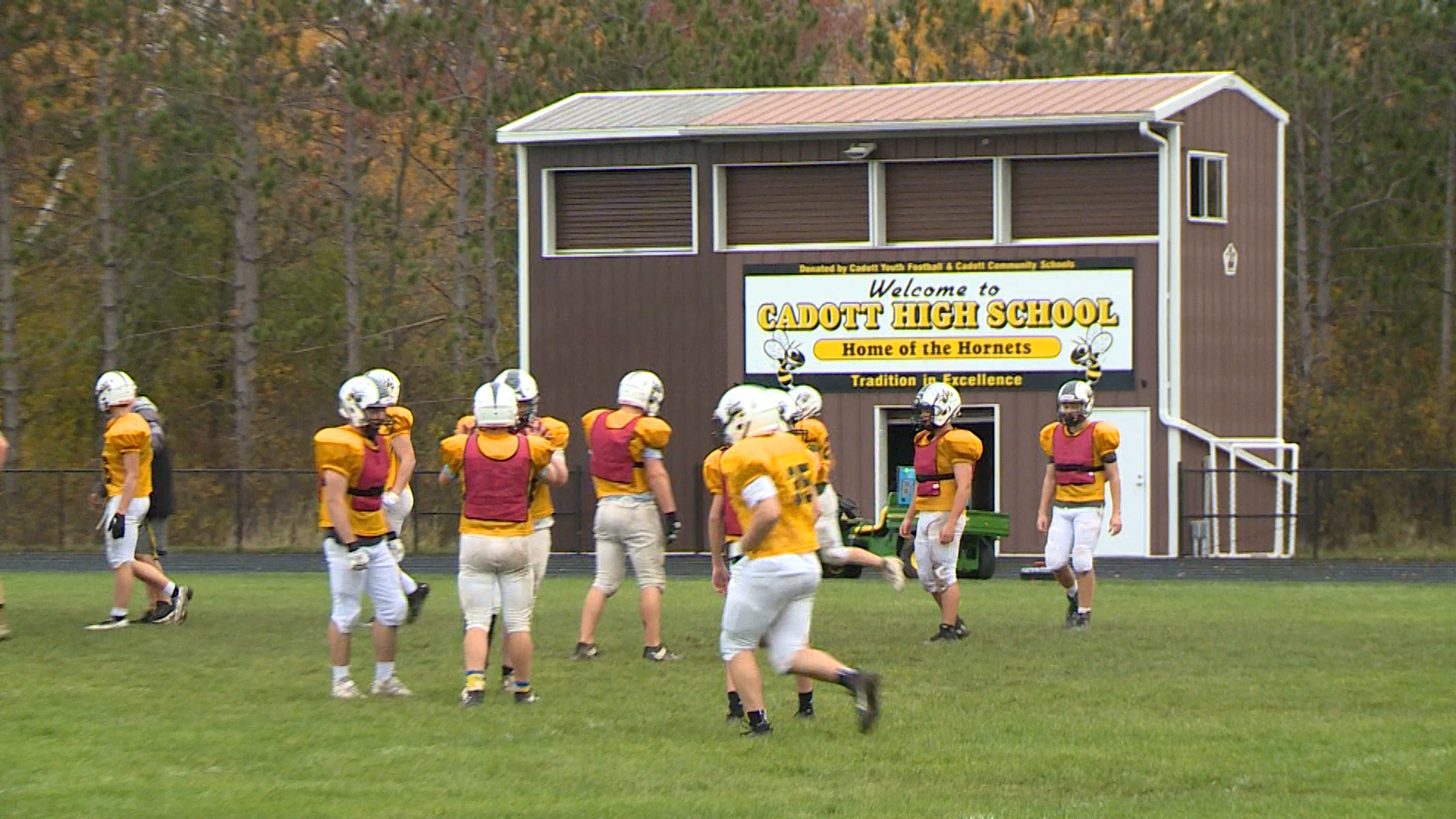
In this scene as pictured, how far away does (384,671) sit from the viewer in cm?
1320

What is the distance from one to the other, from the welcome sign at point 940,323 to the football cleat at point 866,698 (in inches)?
775

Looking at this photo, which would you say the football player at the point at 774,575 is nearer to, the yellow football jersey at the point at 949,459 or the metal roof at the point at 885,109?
the yellow football jersey at the point at 949,459

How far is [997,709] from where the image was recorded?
12445mm

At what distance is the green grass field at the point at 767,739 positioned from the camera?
31.3 feet

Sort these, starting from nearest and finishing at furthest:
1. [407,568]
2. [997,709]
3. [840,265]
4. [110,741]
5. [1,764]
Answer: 1. [1,764]
2. [110,741]
3. [997,709]
4. [407,568]
5. [840,265]

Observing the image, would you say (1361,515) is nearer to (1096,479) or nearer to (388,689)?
(1096,479)

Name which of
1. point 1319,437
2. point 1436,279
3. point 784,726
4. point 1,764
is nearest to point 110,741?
point 1,764

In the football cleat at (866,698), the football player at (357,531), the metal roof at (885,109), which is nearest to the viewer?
the football cleat at (866,698)

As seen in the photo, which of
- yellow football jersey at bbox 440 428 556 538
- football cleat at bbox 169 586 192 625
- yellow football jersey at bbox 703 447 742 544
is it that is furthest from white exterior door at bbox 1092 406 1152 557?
yellow football jersey at bbox 440 428 556 538

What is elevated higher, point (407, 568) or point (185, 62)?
point (185, 62)

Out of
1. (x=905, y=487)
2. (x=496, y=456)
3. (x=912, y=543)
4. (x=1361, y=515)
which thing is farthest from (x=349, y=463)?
(x=1361, y=515)

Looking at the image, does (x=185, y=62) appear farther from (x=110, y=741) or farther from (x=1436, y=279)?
(x=110, y=741)

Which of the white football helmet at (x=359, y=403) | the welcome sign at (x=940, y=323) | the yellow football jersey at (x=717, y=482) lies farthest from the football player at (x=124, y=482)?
the welcome sign at (x=940, y=323)

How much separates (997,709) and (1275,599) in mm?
9913
